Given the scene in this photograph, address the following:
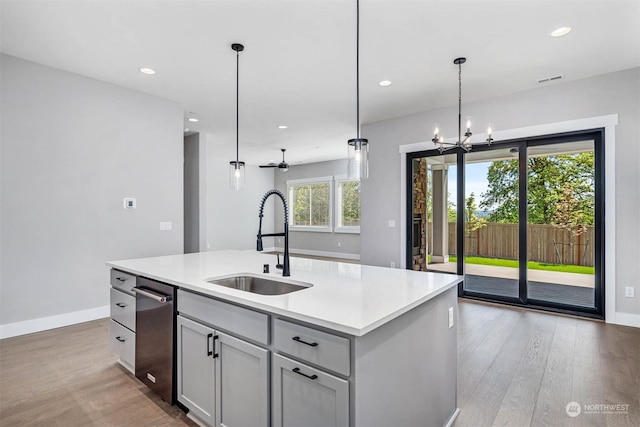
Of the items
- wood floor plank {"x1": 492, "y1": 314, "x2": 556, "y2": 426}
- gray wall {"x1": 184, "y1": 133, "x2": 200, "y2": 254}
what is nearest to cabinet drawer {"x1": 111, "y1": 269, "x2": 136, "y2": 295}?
wood floor plank {"x1": 492, "y1": 314, "x2": 556, "y2": 426}

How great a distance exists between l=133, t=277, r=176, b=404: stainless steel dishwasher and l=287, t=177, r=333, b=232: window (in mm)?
7267

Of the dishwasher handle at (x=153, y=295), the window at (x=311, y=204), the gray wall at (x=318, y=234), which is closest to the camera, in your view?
the dishwasher handle at (x=153, y=295)

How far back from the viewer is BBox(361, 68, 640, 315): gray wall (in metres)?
3.56

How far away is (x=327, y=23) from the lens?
107 inches

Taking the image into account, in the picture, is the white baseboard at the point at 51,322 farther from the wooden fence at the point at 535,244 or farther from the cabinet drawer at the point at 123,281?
the wooden fence at the point at 535,244

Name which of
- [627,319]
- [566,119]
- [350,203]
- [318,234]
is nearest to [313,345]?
[627,319]

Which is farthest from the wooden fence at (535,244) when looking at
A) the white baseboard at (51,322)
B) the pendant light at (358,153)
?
the white baseboard at (51,322)

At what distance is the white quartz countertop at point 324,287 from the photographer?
128 centimetres

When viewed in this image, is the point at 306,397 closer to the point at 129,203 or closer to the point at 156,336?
the point at 156,336

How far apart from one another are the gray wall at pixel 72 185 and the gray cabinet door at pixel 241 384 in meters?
2.97

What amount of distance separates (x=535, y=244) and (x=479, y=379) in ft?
9.46

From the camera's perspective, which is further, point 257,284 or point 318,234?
point 318,234

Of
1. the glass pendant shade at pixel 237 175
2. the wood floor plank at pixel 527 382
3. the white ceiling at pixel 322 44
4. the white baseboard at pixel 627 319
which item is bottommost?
the wood floor plank at pixel 527 382

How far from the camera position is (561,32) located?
2832 millimetres
